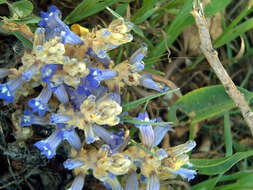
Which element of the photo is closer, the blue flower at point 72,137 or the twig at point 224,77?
the blue flower at point 72,137

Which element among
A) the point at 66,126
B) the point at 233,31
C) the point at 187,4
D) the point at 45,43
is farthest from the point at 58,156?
the point at 233,31

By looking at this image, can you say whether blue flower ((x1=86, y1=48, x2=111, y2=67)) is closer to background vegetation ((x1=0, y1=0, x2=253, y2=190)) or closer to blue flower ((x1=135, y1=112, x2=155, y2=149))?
background vegetation ((x1=0, y1=0, x2=253, y2=190))

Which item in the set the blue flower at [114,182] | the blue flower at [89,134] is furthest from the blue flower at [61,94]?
the blue flower at [114,182]

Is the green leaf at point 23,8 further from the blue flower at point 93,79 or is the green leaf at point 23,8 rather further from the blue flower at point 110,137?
the blue flower at point 110,137

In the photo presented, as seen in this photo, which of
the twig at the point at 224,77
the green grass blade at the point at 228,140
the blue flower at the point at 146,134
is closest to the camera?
the blue flower at the point at 146,134

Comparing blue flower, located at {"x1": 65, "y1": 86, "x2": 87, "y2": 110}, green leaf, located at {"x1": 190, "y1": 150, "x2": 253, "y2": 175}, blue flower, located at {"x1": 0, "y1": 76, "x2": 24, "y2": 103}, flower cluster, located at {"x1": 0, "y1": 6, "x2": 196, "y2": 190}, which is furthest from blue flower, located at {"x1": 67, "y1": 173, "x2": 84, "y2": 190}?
green leaf, located at {"x1": 190, "y1": 150, "x2": 253, "y2": 175}
